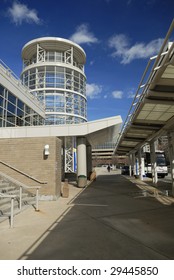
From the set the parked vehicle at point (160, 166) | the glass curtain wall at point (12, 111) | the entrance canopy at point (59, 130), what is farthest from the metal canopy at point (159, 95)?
the parked vehicle at point (160, 166)

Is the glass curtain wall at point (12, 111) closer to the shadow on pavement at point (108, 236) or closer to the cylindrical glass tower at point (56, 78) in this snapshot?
the shadow on pavement at point (108, 236)

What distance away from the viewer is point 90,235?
643cm

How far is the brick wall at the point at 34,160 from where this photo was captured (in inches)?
523

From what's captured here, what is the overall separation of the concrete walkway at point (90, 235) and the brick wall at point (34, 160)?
3273 mm

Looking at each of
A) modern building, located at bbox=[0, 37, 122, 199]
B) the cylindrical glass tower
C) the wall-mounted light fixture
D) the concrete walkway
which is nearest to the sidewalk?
the concrete walkway

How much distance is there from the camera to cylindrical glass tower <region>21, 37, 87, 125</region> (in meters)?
40.9

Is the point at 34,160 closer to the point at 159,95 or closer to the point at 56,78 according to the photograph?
the point at 159,95

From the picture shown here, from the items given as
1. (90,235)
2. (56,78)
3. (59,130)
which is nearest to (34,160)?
(59,130)

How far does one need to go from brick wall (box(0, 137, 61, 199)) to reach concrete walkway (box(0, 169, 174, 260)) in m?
3.27

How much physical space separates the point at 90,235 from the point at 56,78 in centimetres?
3843

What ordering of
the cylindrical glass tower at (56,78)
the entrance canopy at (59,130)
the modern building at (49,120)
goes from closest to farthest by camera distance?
the modern building at (49,120) → the entrance canopy at (59,130) → the cylindrical glass tower at (56,78)

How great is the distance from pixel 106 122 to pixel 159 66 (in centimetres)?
1233

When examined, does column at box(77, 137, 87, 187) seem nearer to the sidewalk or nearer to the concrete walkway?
the sidewalk

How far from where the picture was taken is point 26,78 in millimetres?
43000
